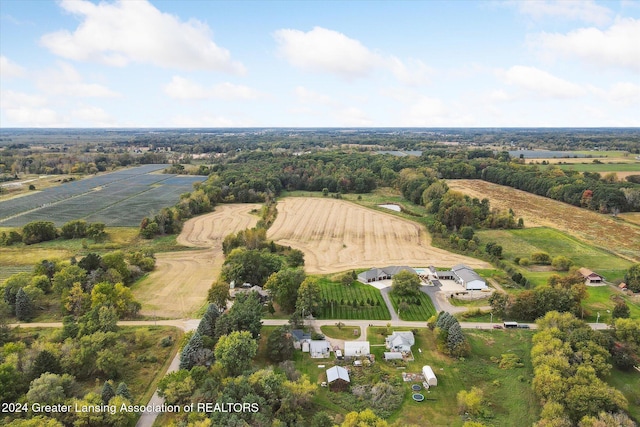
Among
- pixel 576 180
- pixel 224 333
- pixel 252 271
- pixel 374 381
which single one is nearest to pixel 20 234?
pixel 252 271

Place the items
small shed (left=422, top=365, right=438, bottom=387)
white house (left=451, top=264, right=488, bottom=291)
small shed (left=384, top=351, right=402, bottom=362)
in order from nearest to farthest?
small shed (left=422, top=365, right=438, bottom=387) < small shed (left=384, top=351, right=402, bottom=362) < white house (left=451, top=264, right=488, bottom=291)

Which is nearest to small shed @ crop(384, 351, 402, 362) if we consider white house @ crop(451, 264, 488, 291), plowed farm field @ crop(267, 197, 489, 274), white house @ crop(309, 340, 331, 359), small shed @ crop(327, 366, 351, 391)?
small shed @ crop(327, 366, 351, 391)

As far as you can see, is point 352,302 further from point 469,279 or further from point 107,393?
point 107,393

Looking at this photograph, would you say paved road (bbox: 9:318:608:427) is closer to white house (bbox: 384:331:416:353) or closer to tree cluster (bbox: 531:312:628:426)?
white house (bbox: 384:331:416:353)

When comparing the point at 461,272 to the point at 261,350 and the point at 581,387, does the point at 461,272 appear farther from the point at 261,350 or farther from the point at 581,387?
the point at 261,350

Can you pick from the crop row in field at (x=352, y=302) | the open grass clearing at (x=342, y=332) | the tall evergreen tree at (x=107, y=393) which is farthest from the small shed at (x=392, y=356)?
the tall evergreen tree at (x=107, y=393)
